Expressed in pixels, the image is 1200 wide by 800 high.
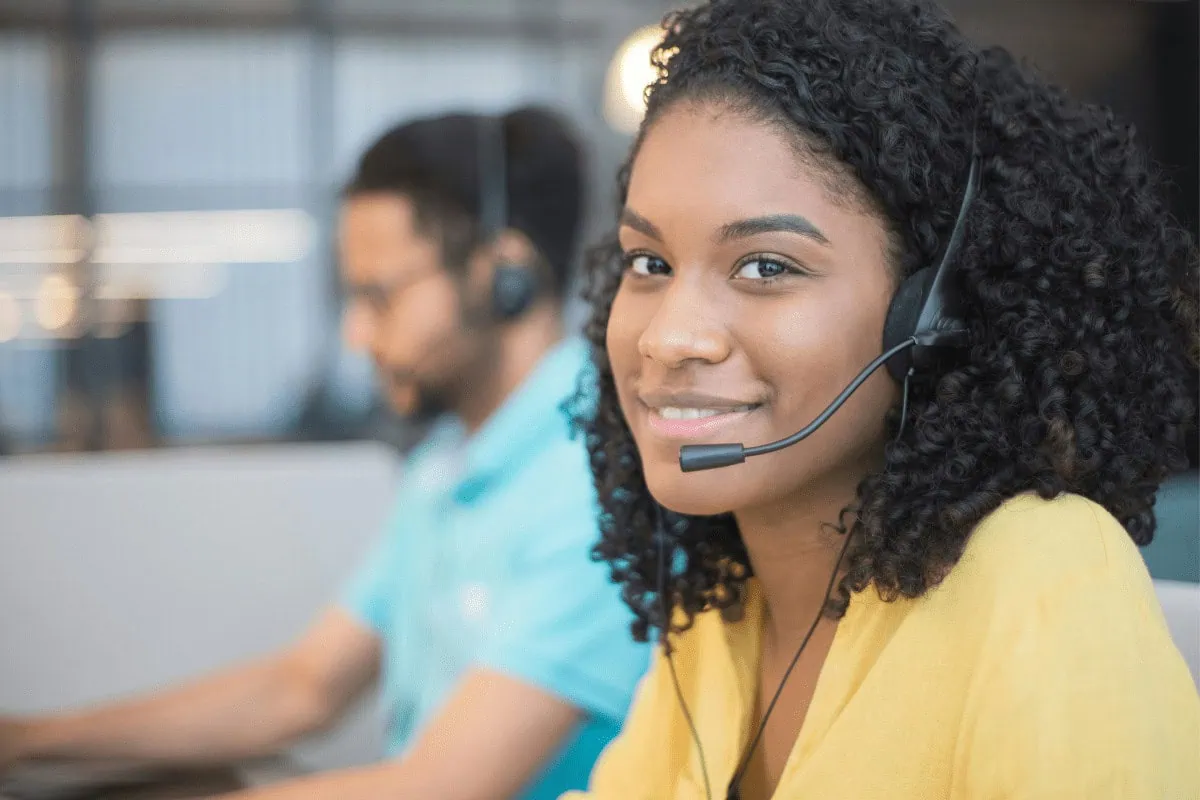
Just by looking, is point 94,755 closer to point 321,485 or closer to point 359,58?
point 321,485

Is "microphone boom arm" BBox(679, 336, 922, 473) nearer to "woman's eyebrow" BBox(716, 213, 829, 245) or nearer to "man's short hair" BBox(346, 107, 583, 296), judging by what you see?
"woman's eyebrow" BBox(716, 213, 829, 245)

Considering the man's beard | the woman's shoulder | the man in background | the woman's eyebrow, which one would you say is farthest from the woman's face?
the man's beard

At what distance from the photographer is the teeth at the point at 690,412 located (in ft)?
2.50

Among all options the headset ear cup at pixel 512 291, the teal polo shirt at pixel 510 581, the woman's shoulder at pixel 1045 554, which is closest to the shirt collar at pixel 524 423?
the teal polo shirt at pixel 510 581

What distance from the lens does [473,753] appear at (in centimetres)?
114

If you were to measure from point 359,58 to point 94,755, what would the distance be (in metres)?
1.75

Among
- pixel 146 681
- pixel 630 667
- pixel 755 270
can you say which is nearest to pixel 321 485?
pixel 146 681

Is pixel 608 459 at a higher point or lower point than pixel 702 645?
higher

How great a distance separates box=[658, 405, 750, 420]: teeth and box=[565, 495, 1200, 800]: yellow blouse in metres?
0.15

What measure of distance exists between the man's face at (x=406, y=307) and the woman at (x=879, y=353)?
0.85 m

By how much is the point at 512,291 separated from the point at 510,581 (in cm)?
48

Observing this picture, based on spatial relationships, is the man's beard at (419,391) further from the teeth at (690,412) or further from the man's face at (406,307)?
the teeth at (690,412)

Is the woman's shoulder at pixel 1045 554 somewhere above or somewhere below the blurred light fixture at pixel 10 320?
above

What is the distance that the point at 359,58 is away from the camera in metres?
2.69
